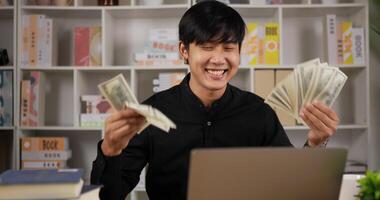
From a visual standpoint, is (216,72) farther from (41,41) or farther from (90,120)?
(41,41)

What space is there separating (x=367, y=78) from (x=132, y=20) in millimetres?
1634

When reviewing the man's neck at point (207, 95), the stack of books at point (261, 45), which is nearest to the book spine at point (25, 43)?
the stack of books at point (261, 45)

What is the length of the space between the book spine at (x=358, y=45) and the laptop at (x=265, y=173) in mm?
2152

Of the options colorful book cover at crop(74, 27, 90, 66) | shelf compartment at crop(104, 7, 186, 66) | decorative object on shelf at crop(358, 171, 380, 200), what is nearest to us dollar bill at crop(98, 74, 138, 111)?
decorative object on shelf at crop(358, 171, 380, 200)

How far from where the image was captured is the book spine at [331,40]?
2.88m

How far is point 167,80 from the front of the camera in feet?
9.56

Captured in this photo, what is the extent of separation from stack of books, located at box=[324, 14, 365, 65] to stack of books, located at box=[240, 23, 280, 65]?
0.34 m

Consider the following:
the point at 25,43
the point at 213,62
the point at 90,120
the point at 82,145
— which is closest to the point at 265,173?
the point at 213,62

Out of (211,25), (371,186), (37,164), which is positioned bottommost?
(37,164)

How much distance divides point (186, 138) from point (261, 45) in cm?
149

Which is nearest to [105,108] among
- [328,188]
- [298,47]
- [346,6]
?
[298,47]

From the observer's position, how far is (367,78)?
113 inches

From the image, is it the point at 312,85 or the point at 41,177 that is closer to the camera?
the point at 41,177

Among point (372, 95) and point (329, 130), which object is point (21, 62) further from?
point (372, 95)
